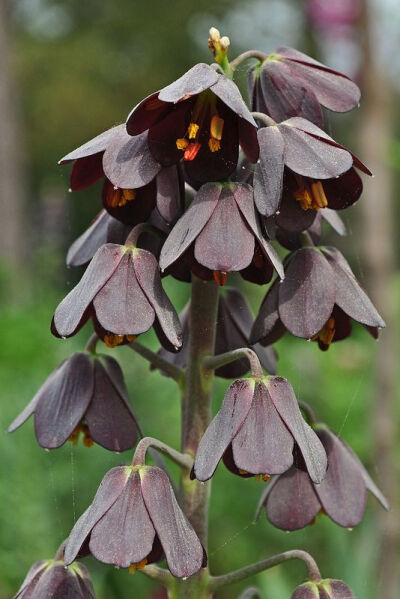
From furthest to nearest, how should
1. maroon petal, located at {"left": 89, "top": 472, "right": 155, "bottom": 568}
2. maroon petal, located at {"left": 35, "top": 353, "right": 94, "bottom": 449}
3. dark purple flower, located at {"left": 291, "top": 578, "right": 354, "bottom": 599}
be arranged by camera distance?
maroon petal, located at {"left": 35, "top": 353, "right": 94, "bottom": 449} → dark purple flower, located at {"left": 291, "top": 578, "right": 354, "bottom": 599} → maroon petal, located at {"left": 89, "top": 472, "right": 155, "bottom": 568}

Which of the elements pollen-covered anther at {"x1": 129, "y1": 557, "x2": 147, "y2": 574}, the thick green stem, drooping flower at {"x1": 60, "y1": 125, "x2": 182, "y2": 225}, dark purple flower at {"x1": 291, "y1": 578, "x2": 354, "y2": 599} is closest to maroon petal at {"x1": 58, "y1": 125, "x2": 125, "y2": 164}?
drooping flower at {"x1": 60, "y1": 125, "x2": 182, "y2": 225}

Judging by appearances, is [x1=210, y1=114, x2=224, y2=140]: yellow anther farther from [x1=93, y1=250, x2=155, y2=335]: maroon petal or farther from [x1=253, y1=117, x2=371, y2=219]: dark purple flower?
[x1=93, y1=250, x2=155, y2=335]: maroon petal

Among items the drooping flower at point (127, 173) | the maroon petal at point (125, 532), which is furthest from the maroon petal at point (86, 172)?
the maroon petal at point (125, 532)

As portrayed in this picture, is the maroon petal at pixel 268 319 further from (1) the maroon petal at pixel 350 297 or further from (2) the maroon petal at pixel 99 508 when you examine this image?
(2) the maroon petal at pixel 99 508

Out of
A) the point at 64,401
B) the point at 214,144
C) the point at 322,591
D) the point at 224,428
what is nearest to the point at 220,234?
the point at 214,144

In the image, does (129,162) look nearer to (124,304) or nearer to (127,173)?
(127,173)
